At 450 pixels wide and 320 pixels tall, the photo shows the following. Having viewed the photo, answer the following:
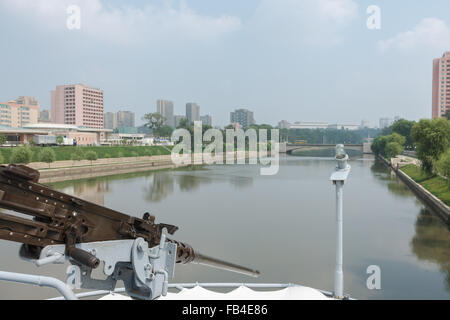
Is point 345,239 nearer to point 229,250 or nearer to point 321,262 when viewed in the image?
point 321,262

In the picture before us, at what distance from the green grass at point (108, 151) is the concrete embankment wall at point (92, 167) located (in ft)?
2.01

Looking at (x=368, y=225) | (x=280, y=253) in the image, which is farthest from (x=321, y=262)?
(x=368, y=225)

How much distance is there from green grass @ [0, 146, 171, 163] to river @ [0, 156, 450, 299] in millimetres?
7818

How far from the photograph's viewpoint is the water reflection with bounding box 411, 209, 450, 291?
35.3 feet

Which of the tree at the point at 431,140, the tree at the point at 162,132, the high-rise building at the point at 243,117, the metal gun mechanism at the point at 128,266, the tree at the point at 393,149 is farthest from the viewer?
the high-rise building at the point at 243,117

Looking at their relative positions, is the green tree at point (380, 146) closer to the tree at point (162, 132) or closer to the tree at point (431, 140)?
the tree at point (431, 140)

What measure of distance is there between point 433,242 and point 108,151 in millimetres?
34367

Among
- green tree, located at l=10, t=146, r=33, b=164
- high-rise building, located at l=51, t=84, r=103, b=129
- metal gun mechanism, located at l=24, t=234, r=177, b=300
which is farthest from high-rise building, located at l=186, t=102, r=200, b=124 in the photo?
metal gun mechanism, located at l=24, t=234, r=177, b=300

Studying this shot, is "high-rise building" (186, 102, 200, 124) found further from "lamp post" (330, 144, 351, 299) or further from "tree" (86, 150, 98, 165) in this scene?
"lamp post" (330, 144, 351, 299)

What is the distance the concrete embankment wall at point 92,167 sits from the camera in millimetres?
29031

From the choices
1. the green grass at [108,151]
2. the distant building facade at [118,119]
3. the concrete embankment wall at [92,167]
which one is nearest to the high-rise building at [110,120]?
the distant building facade at [118,119]

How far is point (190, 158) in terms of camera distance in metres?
53.3

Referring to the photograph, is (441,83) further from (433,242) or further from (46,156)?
(433,242)

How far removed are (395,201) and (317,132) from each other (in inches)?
2855
